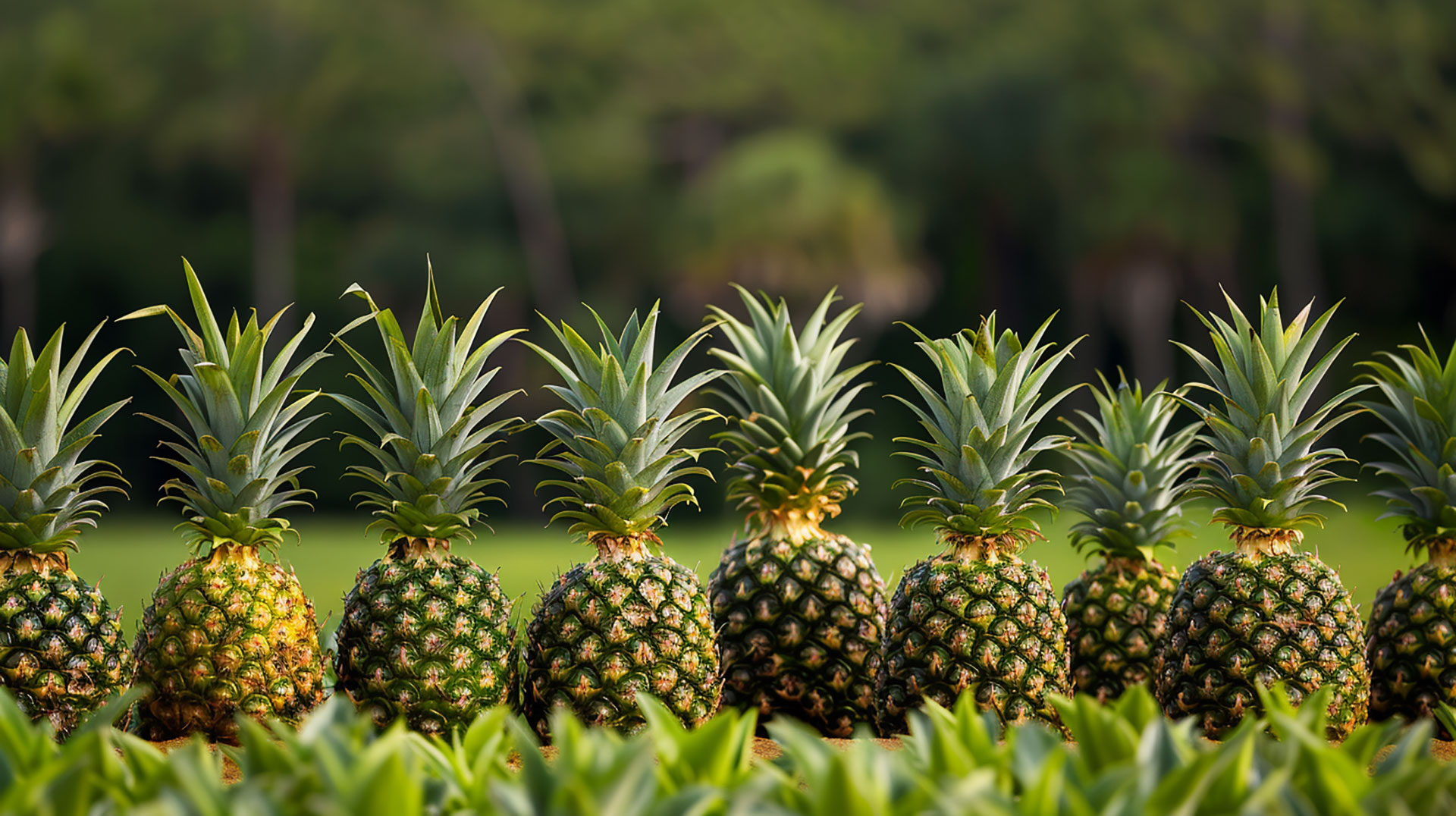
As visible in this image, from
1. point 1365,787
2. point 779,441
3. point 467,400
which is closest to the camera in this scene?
point 1365,787

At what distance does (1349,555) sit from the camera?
42.6 ft

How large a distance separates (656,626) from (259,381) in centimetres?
156

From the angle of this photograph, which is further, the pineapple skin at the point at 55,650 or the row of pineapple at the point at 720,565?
the row of pineapple at the point at 720,565

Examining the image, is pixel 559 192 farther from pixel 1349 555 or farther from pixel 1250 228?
pixel 1349 555

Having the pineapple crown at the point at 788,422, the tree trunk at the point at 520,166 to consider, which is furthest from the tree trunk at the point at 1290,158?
the pineapple crown at the point at 788,422

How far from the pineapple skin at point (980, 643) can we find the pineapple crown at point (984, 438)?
0.49ft

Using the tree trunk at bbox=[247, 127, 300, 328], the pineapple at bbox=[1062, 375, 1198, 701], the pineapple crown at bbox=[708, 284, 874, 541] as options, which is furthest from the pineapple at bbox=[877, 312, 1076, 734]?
the tree trunk at bbox=[247, 127, 300, 328]

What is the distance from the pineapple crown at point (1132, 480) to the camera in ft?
14.8

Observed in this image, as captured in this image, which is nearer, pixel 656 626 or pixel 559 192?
pixel 656 626

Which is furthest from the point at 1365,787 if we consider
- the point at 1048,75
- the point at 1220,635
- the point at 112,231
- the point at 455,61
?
the point at 112,231

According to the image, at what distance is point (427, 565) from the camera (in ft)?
12.9

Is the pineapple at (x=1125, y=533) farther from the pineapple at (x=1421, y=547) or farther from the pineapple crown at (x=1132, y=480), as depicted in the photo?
Result: the pineapple at (x=1421, y=547)

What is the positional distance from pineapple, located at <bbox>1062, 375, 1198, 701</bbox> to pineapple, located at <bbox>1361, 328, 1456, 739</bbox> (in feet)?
2.41

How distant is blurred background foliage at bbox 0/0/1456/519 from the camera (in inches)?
688
